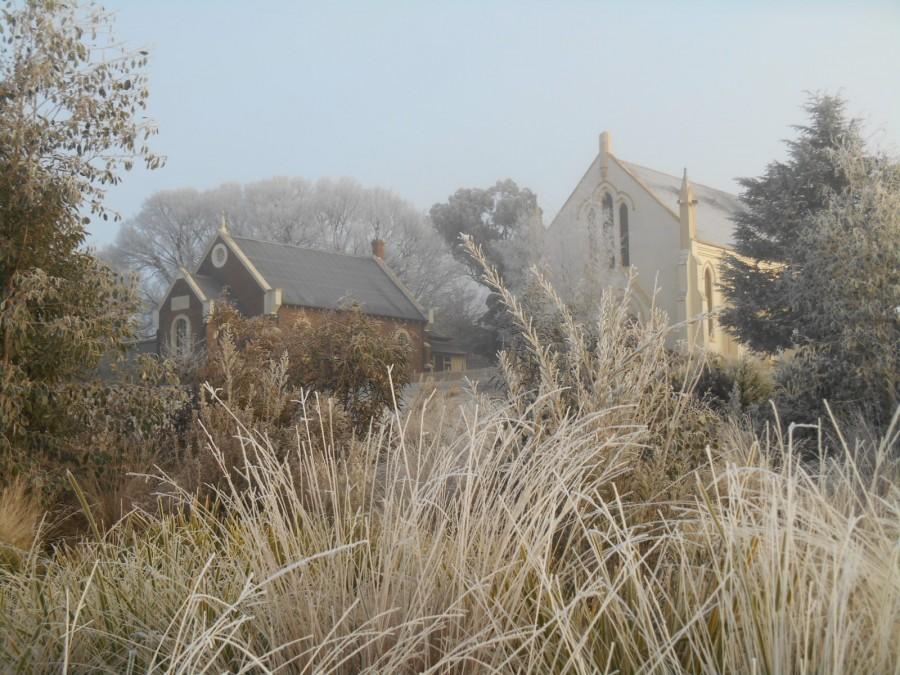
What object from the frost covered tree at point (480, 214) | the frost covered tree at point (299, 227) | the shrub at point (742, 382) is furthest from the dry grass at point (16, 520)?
the frost covered tree at point (299, 227)

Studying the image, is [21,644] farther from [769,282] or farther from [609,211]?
[609,211]

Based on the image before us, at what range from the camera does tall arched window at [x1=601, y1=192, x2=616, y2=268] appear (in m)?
35.0

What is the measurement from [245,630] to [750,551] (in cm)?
166

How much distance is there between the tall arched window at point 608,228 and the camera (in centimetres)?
3503

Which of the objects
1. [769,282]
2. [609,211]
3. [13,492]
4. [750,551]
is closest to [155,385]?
[13,492]

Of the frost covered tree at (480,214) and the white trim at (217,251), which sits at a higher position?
the frost covered tree at (480,214)

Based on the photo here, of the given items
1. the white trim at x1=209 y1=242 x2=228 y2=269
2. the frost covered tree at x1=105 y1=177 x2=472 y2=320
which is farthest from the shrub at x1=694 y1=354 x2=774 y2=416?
the frost covered tree at x1=105 y1=177 x2=472 y2=320

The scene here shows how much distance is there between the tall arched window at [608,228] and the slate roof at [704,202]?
5.02ft

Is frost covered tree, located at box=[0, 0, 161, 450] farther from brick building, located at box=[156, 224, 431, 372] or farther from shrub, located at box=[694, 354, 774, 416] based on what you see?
brick building, located at box=[156, 224, 431, 372]

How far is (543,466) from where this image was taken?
316 centimetres

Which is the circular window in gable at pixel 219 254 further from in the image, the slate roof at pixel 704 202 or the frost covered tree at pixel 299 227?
the slate roof at pixel 704 202

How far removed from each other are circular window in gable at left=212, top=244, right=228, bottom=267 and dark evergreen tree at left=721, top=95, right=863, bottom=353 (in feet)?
72.0

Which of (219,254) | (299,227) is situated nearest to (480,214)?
(299,227)

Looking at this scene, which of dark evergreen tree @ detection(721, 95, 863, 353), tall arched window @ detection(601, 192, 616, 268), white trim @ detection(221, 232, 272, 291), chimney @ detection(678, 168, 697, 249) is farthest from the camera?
white trim @ detection(221, 232, 272, 291)
